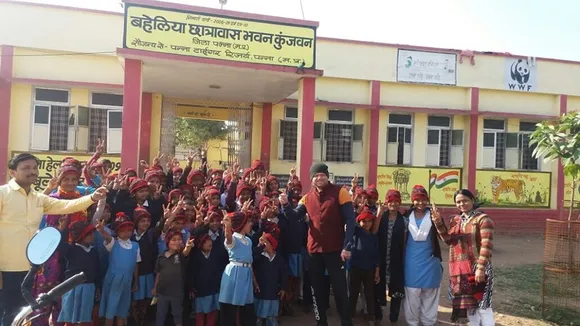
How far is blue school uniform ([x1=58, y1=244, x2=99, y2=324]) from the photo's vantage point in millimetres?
3693

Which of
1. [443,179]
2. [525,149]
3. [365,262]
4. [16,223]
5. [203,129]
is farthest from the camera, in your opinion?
[203,129]

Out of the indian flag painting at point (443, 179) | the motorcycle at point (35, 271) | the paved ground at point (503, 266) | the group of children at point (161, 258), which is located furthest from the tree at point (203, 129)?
the motorcycle at point (35, 271)

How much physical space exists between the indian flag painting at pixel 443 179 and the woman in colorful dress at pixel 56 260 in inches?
397

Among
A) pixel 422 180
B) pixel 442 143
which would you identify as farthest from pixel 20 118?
pixel 442 143

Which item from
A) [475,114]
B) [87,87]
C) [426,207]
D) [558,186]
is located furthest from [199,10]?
[558,186]

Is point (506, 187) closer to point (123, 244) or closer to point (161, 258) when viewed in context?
point (161, 258)

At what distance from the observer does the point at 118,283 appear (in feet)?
12.9

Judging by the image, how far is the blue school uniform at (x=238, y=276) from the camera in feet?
13.4

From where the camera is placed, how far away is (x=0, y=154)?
937 centimetres

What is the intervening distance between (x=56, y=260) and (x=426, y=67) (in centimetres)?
1059

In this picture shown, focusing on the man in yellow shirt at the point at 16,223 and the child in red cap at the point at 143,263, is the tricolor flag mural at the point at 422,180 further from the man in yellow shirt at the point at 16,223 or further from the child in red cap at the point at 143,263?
the man in yellow shirt at the point at 16,223

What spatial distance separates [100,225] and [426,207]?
122 inches

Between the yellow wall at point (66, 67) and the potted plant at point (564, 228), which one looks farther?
the yellow wall at point (66, 67)

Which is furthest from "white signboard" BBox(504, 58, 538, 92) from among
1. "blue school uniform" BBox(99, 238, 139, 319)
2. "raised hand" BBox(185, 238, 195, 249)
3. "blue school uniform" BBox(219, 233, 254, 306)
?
"blue school uniform" BBox(99, 238, 139, 319)
